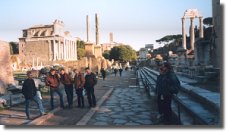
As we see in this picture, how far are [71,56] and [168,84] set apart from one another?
4522 cm

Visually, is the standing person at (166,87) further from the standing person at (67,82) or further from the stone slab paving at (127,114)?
the standing person at (67,82)

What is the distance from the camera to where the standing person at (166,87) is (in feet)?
19.2

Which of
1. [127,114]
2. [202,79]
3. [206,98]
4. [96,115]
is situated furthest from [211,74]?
[96,115]

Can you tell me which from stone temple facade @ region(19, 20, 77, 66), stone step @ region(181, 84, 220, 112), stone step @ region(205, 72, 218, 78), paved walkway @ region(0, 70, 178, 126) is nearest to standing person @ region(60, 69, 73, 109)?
paved walkway @ region(0, 70, 178, 126)

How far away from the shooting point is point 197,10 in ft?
21.2

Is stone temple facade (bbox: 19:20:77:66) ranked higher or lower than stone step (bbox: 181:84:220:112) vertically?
higher

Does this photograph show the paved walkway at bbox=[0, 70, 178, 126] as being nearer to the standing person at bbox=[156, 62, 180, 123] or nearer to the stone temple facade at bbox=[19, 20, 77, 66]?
the standing person at bbox=[156, 62, 180, 123]

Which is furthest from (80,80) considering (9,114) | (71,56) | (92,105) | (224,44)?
(71,56)

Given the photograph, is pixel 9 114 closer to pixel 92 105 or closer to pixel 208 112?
pixel 92 105

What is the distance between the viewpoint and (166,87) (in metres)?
5.91

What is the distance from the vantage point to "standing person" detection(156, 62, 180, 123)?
585 centimetres

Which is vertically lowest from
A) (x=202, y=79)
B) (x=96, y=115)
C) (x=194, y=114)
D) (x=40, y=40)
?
(x=96, y=115)

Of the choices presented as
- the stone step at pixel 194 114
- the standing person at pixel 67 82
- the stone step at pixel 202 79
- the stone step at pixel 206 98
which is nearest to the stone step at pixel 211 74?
the stone step at pixel 202 79

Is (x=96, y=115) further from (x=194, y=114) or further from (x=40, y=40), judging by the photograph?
(x=40, y=40)
